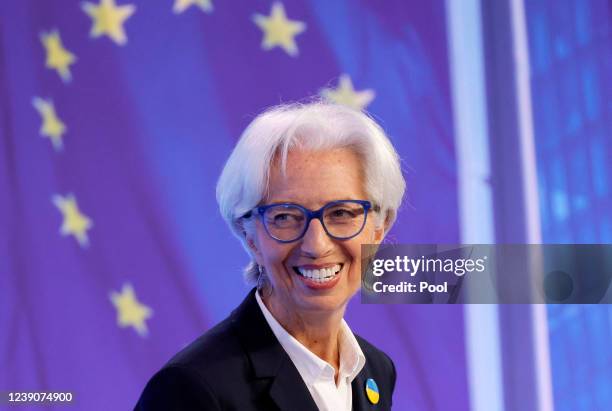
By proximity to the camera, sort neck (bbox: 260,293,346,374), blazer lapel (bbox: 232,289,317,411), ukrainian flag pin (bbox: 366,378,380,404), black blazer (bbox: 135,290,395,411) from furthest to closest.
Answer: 1. ukrainian flag pin (bbox: 366,378,380,404)
2. neck (bbox: 260,293,346,374)
3. blazer lapel (bbox: 232,289,317,411)
4. black blazer (bbox: 135,290,395,411)

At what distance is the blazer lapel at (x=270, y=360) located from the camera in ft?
4.60

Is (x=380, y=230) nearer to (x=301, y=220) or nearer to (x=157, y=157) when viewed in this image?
(x=301, y=220)

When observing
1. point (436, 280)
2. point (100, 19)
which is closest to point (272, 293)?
point (436, 280)

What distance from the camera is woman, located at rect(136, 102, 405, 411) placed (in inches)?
55.8

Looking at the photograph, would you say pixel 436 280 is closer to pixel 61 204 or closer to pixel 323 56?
pixel 323 56

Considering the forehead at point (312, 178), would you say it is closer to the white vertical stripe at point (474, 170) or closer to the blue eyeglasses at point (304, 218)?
the blue eyeglasses at point (304, 218)

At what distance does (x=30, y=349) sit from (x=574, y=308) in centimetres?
156

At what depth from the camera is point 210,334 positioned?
4.67 ft

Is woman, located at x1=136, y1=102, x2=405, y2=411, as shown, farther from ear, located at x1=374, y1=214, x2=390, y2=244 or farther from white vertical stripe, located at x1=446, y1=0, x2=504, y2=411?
white vertical stripe, located at x1=446, y1=0, x2=504, y2=411

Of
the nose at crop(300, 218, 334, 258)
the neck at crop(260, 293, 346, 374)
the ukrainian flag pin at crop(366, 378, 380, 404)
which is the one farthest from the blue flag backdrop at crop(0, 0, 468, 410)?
the nose at crop(300, 218, 334, 258)

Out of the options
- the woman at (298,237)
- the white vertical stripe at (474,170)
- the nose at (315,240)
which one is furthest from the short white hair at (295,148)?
the white vertical stripe at (474,170)

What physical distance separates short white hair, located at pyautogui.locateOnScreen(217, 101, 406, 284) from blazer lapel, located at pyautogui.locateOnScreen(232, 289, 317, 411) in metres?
0.17

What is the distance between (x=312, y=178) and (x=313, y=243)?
117 millimetres

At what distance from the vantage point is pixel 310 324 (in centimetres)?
151
